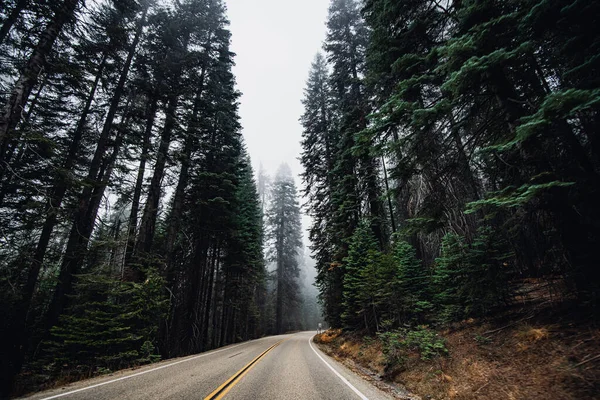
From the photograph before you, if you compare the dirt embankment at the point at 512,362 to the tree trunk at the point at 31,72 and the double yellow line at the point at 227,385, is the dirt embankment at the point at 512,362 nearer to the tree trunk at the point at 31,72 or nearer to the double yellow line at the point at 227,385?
the double yellow line at the point at 227,385

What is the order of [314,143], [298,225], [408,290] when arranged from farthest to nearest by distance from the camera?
1. [298,225]
2. [314,143]
3. [408,290]

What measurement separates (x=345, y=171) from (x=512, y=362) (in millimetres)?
12218

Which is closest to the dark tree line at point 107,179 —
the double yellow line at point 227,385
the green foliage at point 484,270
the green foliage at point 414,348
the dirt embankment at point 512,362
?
the double yellow line at point 227,385

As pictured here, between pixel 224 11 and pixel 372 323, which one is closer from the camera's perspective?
pixel 372 323

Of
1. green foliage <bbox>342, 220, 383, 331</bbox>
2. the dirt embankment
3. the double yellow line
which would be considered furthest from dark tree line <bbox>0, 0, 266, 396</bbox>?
the dirt embankment

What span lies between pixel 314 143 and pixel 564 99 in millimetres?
17637

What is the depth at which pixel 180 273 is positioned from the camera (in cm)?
1739

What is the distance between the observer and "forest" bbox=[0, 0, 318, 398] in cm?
741

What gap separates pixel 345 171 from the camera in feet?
50.8

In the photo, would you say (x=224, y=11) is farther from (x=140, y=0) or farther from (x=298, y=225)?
(x=298, y=225)

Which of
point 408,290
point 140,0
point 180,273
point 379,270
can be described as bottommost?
point 408,290

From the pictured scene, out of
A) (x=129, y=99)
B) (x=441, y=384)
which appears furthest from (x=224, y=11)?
(x=441, y=384)

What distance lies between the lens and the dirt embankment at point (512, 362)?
3523mm

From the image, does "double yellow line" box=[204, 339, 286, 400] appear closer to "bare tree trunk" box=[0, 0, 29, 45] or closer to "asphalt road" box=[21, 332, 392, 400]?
"asphalt road" box=[21, 332, 392, 400]
